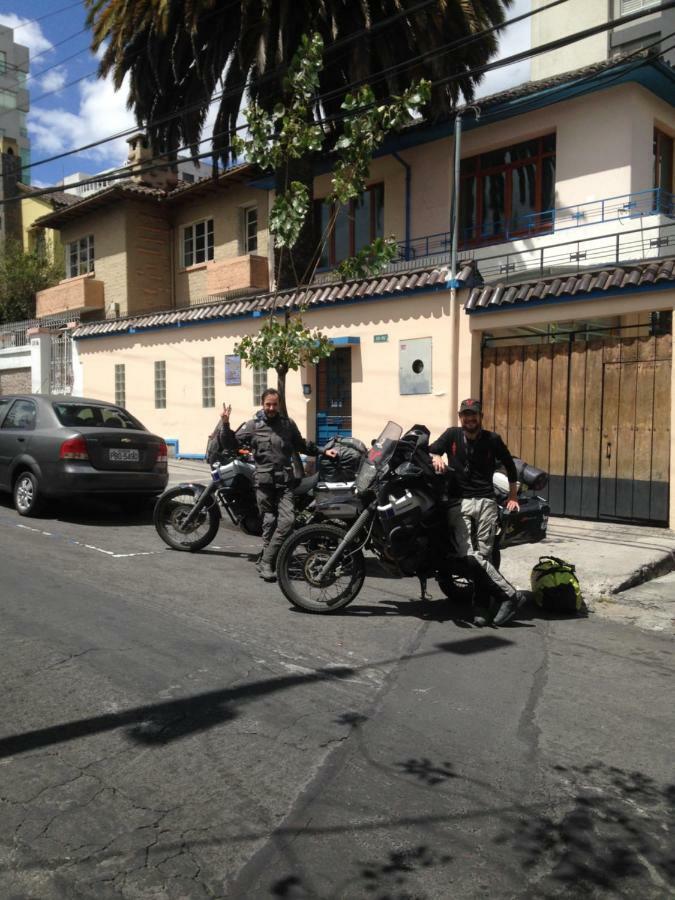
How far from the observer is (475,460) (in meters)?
6.17

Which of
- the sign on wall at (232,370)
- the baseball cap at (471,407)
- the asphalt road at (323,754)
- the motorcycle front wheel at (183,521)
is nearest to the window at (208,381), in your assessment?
the sign on wall at (232,370)

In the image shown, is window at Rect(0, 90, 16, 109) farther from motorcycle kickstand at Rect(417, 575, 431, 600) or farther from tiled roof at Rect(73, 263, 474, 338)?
motorcycle kickstand at Rect(417, 575, 431, 600)

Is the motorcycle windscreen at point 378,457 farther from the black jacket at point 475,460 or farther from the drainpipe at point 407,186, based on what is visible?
the drainpipe at point 407,186

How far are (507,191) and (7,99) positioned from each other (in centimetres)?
8158

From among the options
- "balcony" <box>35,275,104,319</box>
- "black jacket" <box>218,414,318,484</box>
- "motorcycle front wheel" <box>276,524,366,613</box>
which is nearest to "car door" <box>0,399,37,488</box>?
"black jacket" <box>218,414,318,484</box>

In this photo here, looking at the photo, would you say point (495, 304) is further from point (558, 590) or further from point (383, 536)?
point (383, 536)

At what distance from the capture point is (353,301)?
13.9m

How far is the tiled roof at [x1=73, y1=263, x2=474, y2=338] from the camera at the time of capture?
12.5m

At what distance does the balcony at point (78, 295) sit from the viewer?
25.0 meters

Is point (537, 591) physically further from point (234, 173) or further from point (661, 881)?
point (234, 173)

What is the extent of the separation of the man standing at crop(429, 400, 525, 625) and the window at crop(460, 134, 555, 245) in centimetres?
1152

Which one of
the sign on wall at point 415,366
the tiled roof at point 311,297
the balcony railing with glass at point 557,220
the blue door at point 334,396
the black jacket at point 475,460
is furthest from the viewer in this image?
the balcony railing with glass at point 557,220

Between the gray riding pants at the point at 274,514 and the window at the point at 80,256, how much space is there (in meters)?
21.3

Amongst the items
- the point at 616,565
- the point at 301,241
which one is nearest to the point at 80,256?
the point at 301,241
